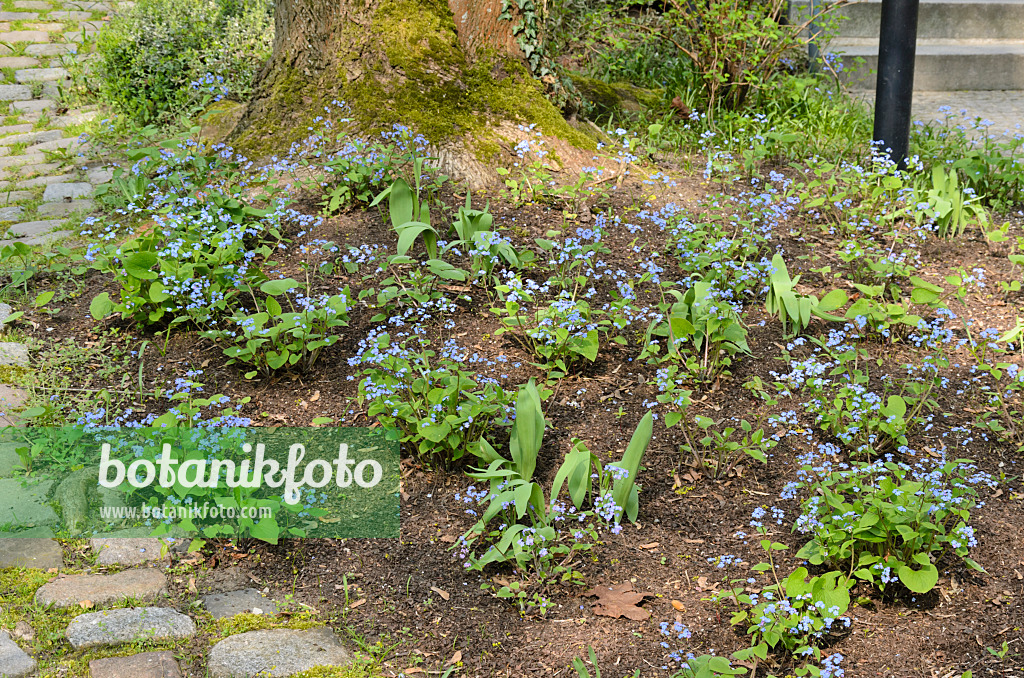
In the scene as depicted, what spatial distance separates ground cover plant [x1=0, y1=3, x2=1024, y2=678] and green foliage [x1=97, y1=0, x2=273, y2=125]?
1.77 meters

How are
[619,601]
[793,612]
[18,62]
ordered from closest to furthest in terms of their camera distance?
[793,612] < [619,601] < [18,62]

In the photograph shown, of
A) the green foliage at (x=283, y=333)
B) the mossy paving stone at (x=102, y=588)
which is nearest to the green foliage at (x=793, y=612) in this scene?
the mossy paving stone at (x=102, y=588)

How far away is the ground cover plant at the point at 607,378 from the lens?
257cm

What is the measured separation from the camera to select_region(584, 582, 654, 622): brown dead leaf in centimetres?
260

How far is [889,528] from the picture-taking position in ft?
8.38

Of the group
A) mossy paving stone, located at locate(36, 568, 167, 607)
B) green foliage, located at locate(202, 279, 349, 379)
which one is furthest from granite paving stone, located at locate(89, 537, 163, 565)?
green foliage, located at locate(202, 279, 349, 379)

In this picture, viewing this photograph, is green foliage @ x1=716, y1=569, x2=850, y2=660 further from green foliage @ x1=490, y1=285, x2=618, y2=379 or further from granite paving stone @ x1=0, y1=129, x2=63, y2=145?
granite paving stone @ x1=0, y1=129, x2=63, y2=145

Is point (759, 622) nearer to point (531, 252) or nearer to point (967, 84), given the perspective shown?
point (531, 252)

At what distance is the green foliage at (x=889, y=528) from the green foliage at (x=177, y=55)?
5.35 meters

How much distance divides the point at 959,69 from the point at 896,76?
10.3 feet

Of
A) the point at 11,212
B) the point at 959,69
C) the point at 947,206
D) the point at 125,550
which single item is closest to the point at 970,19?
the point at 959,69

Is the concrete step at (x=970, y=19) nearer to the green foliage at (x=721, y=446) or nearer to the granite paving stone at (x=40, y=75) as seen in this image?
the green foliage at (x=721, y=446)

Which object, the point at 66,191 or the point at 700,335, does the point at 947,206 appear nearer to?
the point at 700,335

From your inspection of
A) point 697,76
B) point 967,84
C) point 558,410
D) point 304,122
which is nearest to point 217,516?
point 558,410
